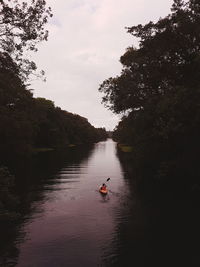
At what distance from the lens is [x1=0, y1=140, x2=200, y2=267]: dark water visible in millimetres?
18547

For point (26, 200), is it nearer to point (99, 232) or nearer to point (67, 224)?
point (67, 224)

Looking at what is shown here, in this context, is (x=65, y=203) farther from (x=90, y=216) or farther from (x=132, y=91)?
(x=132, y=91)

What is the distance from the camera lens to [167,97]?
26.8m

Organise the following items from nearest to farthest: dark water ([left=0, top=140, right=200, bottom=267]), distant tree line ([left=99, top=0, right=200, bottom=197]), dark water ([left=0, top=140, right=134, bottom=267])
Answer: dark water ([left=0, top=140, right=200, bottom=267]), dark water ([left=0, top=140, right=134, bottom=267]), distant tree line ([left=99, top=0, right=200, bottom=197])

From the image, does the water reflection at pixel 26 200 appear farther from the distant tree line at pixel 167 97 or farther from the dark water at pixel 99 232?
the distant tree line at pixel 167 97

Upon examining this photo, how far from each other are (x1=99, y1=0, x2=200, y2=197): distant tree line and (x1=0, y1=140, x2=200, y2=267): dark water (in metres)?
4.66

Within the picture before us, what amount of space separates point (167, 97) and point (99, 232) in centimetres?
1274

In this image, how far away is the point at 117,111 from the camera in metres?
42.5

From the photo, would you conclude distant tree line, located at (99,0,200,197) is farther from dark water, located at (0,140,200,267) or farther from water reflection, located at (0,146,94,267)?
water reflection, located at (0,146,94,267)

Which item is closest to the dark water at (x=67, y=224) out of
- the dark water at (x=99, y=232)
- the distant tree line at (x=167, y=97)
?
the dark water at (x=99, y=232)

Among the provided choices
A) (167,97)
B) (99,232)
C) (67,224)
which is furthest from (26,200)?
(167,97)

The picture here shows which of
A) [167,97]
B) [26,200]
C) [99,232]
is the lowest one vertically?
[99,232]

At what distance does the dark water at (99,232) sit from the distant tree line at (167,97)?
4.66m

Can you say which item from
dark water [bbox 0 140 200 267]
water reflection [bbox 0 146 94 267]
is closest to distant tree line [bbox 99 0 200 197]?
dark water [bbox 0 140 200 267]
